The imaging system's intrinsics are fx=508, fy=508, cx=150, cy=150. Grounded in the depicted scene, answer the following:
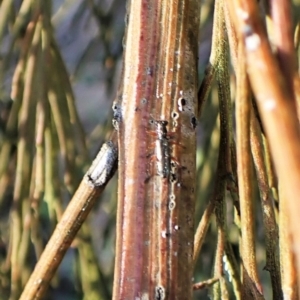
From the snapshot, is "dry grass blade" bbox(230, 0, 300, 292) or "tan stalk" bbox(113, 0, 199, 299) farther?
"tan stalk" bbox(113, 0, 199, 299)

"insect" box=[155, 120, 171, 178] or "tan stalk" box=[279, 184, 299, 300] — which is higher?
"insect" box=[155, 120, 171, 178]

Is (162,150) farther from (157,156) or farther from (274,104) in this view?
(274,104)

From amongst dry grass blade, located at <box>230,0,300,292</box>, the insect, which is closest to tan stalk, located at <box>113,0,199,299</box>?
the insect

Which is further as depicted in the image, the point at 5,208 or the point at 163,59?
the point at 5,208

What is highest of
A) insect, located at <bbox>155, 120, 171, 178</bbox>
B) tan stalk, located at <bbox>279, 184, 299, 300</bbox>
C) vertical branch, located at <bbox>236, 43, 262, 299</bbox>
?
insect, located at <bbox>155, 120, 171, 178</bbox>

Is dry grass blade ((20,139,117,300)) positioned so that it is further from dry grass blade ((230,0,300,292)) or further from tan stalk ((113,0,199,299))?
dry grass blade ((230,0,300,292))

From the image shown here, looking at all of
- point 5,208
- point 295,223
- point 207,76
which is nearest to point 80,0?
point 5,208

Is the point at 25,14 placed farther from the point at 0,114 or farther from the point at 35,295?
the point at 35,295

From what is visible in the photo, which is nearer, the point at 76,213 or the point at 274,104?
the point at 274,104

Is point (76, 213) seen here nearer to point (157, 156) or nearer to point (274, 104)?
point (157, 156)

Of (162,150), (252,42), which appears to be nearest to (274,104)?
(252,42)

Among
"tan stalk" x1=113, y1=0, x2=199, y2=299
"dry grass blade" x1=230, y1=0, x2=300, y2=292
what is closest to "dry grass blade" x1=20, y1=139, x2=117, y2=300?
"tan stalk" x1=113, y1=0, x2=199, y2=299
